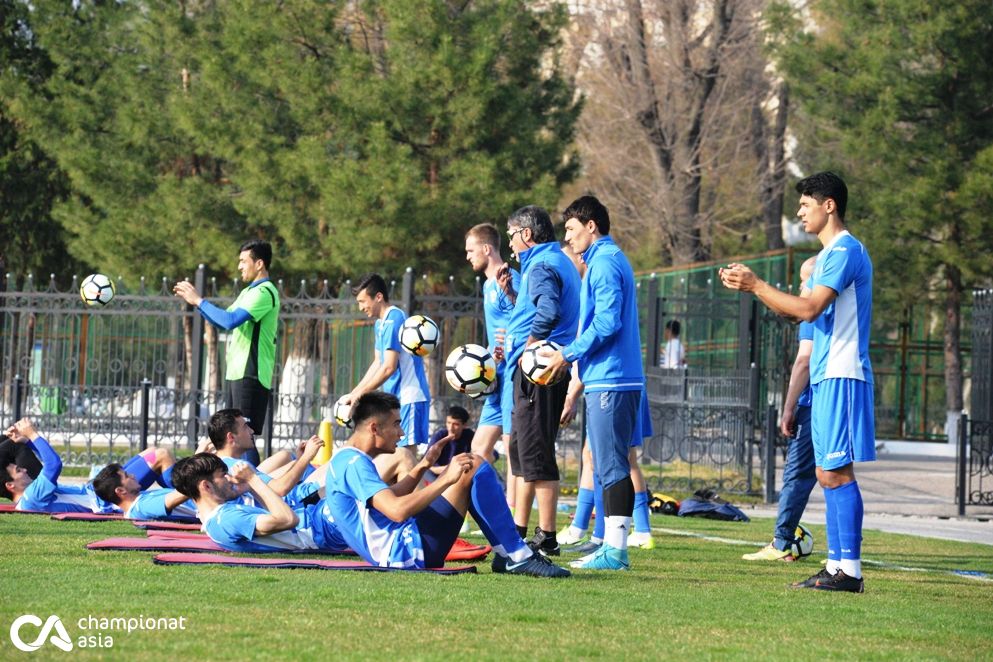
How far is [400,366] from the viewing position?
11477mm

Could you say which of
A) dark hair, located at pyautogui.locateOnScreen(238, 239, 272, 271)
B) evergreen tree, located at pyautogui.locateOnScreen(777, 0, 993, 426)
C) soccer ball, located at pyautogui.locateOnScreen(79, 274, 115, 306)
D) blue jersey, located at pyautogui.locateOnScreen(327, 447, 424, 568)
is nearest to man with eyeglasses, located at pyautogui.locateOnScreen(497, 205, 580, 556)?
blue jersey, located at pyautogui.locateOnScreen(327, 447, 424, 568)

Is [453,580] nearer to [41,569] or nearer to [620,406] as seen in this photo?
[620,406]

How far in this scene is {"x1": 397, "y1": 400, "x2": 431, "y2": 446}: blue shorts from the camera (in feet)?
37.1

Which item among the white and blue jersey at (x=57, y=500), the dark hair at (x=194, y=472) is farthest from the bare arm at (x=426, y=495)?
the white and blue jersey at (x=57, y=500)

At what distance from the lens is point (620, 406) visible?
333 inches

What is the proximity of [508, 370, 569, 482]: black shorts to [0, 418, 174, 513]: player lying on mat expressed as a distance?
3.39m

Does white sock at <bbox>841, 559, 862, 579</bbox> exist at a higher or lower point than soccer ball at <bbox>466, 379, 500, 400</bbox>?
lower

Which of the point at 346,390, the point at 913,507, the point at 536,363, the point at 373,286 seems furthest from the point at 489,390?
the point at 346,390

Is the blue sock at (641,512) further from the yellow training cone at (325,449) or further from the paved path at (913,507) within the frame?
the yellow training cone at (325,449)

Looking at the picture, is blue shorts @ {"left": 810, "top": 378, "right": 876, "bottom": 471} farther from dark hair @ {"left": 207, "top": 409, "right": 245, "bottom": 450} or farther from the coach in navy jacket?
dark hair @ {"left": 207, "top": 409, "right": 245, "bottom": 450}

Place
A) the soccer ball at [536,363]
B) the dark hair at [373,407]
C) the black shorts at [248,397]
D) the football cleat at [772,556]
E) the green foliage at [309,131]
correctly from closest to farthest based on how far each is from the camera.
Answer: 1. the dark hair at [373,407]
2. the soccer ball at [536,363]
3. the football cleat at [772,556]
4. the black shorts at [248,397]
5. the green foliage at [309,131]

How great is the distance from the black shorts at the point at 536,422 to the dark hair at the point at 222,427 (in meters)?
2.09

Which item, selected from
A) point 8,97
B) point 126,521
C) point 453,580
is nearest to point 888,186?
point 8,97

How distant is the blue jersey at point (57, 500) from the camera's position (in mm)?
11195
